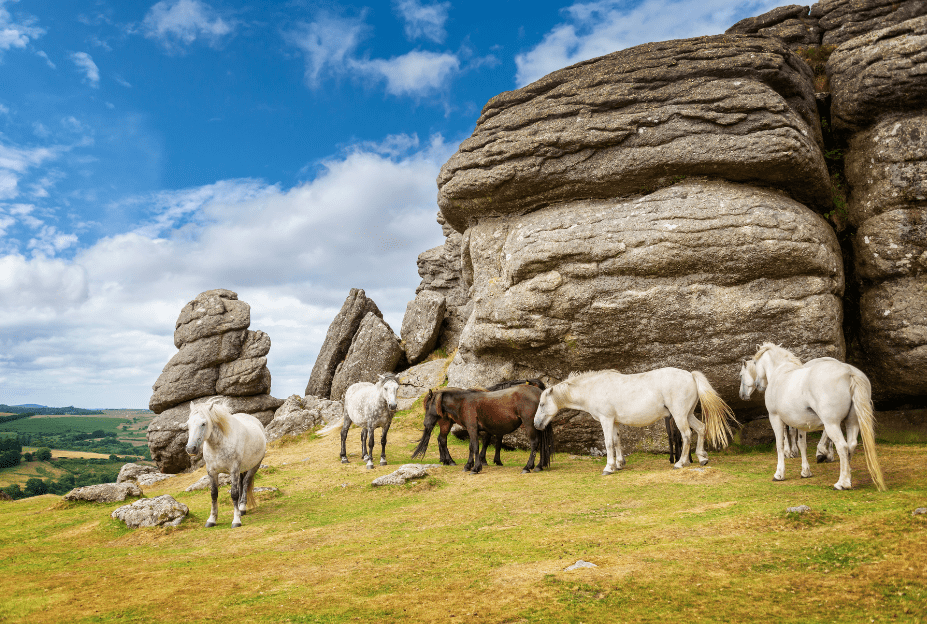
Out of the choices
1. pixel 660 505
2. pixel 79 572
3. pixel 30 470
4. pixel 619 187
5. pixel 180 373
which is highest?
pixel 619 187

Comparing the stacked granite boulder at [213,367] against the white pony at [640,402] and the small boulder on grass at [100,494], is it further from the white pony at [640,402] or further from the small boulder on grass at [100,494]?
the white pony at [640,402]

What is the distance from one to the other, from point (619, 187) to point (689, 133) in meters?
2.22

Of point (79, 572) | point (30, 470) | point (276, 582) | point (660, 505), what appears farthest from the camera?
point (30, 470)

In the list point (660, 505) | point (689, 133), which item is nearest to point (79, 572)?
point (660, 505)

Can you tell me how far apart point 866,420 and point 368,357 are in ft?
73.4

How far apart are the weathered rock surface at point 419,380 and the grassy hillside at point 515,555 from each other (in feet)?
41.0

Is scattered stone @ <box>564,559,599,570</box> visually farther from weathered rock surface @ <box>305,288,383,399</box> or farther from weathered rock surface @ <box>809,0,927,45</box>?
weathered rock surface @ <box>305,288,383,399</box>

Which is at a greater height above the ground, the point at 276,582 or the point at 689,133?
the point at 689,133

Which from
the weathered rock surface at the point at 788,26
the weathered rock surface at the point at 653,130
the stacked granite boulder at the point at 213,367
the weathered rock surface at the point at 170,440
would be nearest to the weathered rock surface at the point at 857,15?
the weathered rock surface at the point at 788,26

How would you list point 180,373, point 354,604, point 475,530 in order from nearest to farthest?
point 354,604 → point 475,530 → point 180,373

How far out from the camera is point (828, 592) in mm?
4449

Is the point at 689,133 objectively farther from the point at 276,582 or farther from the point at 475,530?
the point at 276,582

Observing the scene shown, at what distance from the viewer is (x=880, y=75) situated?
14625mm

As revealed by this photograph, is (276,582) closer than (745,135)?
Yes
